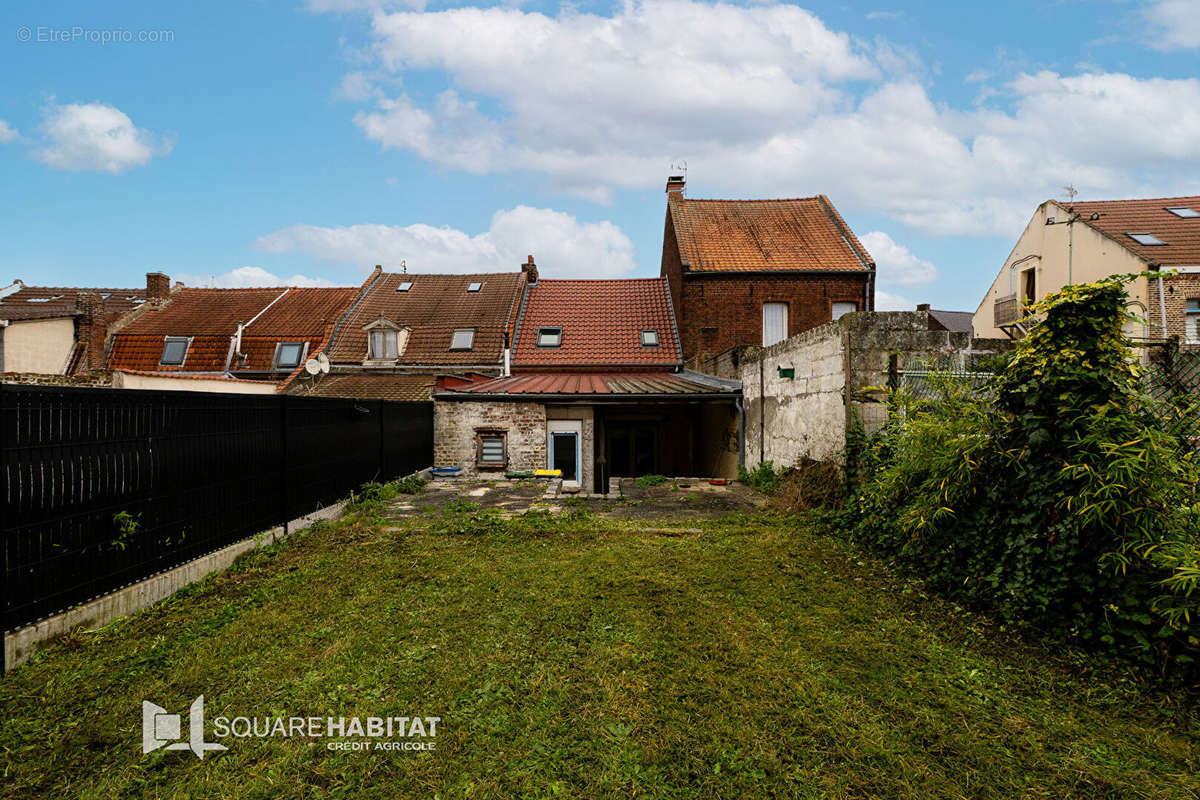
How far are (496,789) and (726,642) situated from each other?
190cm

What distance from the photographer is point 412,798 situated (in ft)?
7.77

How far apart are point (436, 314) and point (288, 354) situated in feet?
17.7

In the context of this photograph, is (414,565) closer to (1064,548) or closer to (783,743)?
(783,743)

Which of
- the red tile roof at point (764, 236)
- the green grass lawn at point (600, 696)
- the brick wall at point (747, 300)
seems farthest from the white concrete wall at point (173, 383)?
the red tile roof at point (764, 236)

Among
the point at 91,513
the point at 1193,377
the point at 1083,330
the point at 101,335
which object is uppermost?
the point at 101,335

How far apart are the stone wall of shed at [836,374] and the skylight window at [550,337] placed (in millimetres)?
10736

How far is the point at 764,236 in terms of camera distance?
2142 cm

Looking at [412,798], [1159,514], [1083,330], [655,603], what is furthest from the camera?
[655,603]

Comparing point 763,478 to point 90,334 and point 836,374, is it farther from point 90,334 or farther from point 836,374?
point 90,334

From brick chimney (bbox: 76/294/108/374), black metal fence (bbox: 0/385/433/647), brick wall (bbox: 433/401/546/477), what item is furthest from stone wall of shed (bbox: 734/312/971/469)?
brick chimney (bbox: 76/294/108/374)

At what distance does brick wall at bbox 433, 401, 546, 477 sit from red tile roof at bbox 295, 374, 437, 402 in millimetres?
873

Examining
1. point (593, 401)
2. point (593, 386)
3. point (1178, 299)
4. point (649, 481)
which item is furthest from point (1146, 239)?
point (649, 481)

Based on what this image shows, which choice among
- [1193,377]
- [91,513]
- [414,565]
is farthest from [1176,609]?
[91,513]

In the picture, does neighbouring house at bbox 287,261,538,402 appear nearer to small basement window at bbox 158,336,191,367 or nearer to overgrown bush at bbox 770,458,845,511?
small basement window at bbox 158,336,191,367
